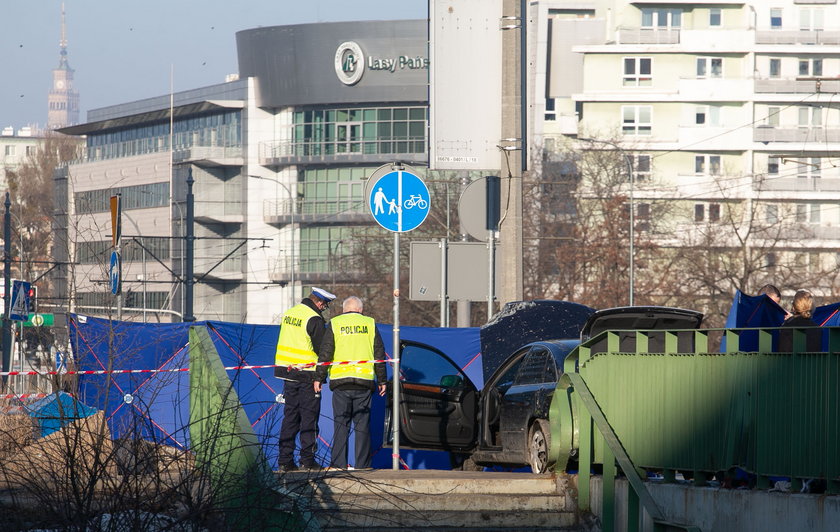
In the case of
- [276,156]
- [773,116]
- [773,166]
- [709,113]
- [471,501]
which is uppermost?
[709,113]

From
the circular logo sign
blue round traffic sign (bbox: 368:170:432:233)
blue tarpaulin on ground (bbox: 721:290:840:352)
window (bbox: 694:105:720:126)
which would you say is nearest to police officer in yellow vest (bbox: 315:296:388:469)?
blue round traffic sign (bbox: 368:170:432:233)

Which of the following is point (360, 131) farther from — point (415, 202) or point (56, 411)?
point (56, 411)

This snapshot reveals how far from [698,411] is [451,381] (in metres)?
5.49

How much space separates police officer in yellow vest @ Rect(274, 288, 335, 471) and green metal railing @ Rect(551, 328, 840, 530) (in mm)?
2933

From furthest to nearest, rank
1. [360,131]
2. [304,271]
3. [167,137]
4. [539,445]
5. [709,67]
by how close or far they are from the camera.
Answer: [167,137]
[304,271]
[360,131]
[709,67]
[539,445]

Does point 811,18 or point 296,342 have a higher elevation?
point 811,18

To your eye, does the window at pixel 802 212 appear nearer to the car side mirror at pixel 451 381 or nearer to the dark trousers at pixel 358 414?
the car side mirror at pixel 451 381

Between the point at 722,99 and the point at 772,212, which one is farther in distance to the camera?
the point at 722,99

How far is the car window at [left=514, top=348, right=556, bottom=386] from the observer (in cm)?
1361

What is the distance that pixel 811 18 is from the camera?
9050 centimetres

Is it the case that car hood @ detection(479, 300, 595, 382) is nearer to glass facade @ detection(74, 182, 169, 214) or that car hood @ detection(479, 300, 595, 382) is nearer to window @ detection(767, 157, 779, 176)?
window @ detection(767, 157, 779, 176)

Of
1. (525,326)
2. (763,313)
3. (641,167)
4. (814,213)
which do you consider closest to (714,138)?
(641,167)

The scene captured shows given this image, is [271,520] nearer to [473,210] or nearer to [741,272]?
[473,210]

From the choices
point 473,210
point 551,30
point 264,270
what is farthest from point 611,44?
point 473,210
